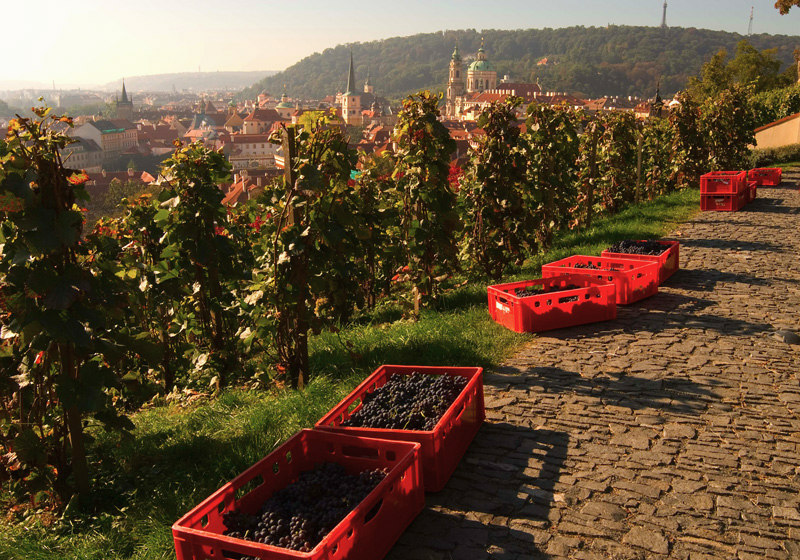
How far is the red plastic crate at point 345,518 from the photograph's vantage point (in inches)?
114

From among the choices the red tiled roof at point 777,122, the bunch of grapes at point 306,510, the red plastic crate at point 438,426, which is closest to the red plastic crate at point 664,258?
the red plastic crate at point 438,426

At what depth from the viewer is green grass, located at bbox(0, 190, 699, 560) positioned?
3555 mm

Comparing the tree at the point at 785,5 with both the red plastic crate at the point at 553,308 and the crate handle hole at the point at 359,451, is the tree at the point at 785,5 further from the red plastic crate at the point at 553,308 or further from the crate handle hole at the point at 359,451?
the crate handle hole at the point at 359,451

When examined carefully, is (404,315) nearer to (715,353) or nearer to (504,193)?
(504,193)

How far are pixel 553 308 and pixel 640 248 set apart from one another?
268 cm

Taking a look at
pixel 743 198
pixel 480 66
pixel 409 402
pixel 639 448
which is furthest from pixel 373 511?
pixel 480 66

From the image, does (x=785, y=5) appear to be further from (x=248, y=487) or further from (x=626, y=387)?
(x=248, y=487)

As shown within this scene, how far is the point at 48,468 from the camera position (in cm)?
409

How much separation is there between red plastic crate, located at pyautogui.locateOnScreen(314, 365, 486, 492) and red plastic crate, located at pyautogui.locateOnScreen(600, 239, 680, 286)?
4.42 metres

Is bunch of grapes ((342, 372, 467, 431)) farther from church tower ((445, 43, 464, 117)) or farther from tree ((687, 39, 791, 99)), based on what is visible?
church tower ((445, 43, 464, 117))

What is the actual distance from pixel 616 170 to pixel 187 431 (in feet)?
40.5

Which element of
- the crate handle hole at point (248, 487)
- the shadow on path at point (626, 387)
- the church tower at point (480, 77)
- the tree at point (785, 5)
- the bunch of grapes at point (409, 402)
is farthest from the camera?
the church tower at point (480, 77)

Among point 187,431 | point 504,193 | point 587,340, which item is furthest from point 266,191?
point 504,193

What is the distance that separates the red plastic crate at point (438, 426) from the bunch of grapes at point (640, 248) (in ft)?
15.8
